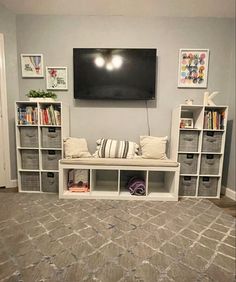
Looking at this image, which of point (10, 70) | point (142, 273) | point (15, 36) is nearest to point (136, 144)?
point (142, 273)

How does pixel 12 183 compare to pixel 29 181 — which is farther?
pixel 12 183

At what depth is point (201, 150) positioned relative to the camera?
233 centimetres

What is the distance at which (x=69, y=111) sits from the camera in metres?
2.62

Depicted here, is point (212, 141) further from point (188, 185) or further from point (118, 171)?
point (118, 171)

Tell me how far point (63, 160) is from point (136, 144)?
103 cm

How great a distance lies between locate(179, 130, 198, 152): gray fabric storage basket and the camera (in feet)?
7.66

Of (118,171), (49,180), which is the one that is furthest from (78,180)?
(118,171)

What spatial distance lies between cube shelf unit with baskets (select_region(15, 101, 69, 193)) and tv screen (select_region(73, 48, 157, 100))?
1.65 ft

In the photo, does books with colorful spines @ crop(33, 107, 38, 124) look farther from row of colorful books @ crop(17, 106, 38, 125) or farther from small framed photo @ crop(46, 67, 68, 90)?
small framed photo @ crop(46, 67, 68, 90)

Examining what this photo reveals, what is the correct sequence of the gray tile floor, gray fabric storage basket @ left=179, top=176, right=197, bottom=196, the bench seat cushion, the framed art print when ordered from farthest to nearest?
1. the framed art print
2. gray fabric storage basket @ left=179, top=176, right=197, bottom=196
3. the bench seat cushion
4. the gray tile floor

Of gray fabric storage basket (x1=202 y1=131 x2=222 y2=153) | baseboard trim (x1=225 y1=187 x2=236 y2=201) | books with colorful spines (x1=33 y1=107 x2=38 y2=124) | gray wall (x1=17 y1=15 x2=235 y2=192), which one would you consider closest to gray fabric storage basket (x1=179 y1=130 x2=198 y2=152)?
gray fabric storage basket (x1=202 y1=131 x2=222 y2=153)

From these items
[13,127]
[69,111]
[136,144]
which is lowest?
[136,144]

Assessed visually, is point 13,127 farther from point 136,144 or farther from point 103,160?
point 136,144

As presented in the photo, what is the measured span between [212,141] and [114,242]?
1764 mm
